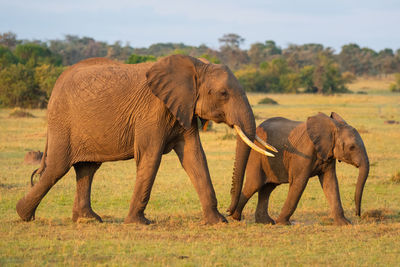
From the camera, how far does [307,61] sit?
9262cm

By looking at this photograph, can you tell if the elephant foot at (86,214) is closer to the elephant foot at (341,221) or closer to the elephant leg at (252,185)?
the elephant leg at (252,185)

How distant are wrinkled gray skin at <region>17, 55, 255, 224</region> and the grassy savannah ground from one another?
60 centimetres

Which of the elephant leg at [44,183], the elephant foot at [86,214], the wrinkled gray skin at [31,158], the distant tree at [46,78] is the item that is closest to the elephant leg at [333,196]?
the elephant foot at [86,214]

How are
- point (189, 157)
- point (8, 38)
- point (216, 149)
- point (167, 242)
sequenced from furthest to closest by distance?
1. point (8, 38)
2. point (216, 149)
3. point (189, 157)
4. point (167, 242)

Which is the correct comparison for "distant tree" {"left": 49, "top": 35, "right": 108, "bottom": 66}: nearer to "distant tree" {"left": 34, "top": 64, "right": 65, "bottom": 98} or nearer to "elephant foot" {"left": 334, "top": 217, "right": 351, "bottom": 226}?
"distant tree" {"left": 34, "top": 64, "right": 65, "bottom": 98}

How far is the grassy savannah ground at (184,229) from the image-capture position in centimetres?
720

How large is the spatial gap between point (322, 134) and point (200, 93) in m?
1.96

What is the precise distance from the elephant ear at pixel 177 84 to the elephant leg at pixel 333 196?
7.58 feet

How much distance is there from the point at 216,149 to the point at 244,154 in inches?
450

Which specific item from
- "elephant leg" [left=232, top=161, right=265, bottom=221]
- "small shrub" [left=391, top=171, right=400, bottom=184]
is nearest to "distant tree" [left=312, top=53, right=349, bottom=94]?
"small shrub" [left=391, top=171, right=400, bottom=184]

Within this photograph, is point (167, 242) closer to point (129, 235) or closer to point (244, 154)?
point (129, 235)

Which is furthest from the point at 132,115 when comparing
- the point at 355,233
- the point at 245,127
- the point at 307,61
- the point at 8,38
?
the point at 307,61

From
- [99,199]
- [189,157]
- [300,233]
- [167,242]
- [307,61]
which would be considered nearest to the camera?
[167,242]

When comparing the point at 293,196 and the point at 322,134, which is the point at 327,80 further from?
the point at 293,196
